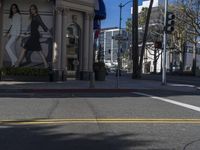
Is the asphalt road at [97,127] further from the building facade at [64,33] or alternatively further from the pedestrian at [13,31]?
the building facade at [64,33]

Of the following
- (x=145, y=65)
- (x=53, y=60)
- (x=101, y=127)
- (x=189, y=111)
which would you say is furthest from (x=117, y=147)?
(x=145, y=65)

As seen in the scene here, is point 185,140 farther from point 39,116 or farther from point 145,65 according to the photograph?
point 145,65

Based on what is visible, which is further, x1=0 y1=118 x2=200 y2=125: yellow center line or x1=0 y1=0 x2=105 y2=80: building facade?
x1=0 y1=0 x2=105 y2=80: building facade

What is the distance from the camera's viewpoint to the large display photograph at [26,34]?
3291 centimetres

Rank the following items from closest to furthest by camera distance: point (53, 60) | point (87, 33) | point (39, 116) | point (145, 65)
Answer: point (39, 116) < point (53, 60) < point (87, 33) < point (145, 65)

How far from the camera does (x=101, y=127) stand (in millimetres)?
11891

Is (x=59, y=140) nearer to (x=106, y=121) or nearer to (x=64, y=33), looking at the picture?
(x=106, y=121)

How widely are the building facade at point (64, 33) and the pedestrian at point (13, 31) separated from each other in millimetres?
232

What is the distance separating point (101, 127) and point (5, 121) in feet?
8.02

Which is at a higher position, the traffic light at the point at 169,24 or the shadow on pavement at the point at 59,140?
the traffic light at the point at 169,24

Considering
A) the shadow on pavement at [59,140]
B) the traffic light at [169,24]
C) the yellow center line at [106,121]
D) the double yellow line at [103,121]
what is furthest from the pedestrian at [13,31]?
the shadow on pavement at [59,140]

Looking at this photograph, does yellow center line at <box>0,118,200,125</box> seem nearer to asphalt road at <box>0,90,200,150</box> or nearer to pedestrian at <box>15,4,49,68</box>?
asphalt road at <box>0,90,200,150</box>

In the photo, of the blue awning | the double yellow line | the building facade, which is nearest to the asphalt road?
the double yellow line

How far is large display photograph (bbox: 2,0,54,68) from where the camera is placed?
3291cm
